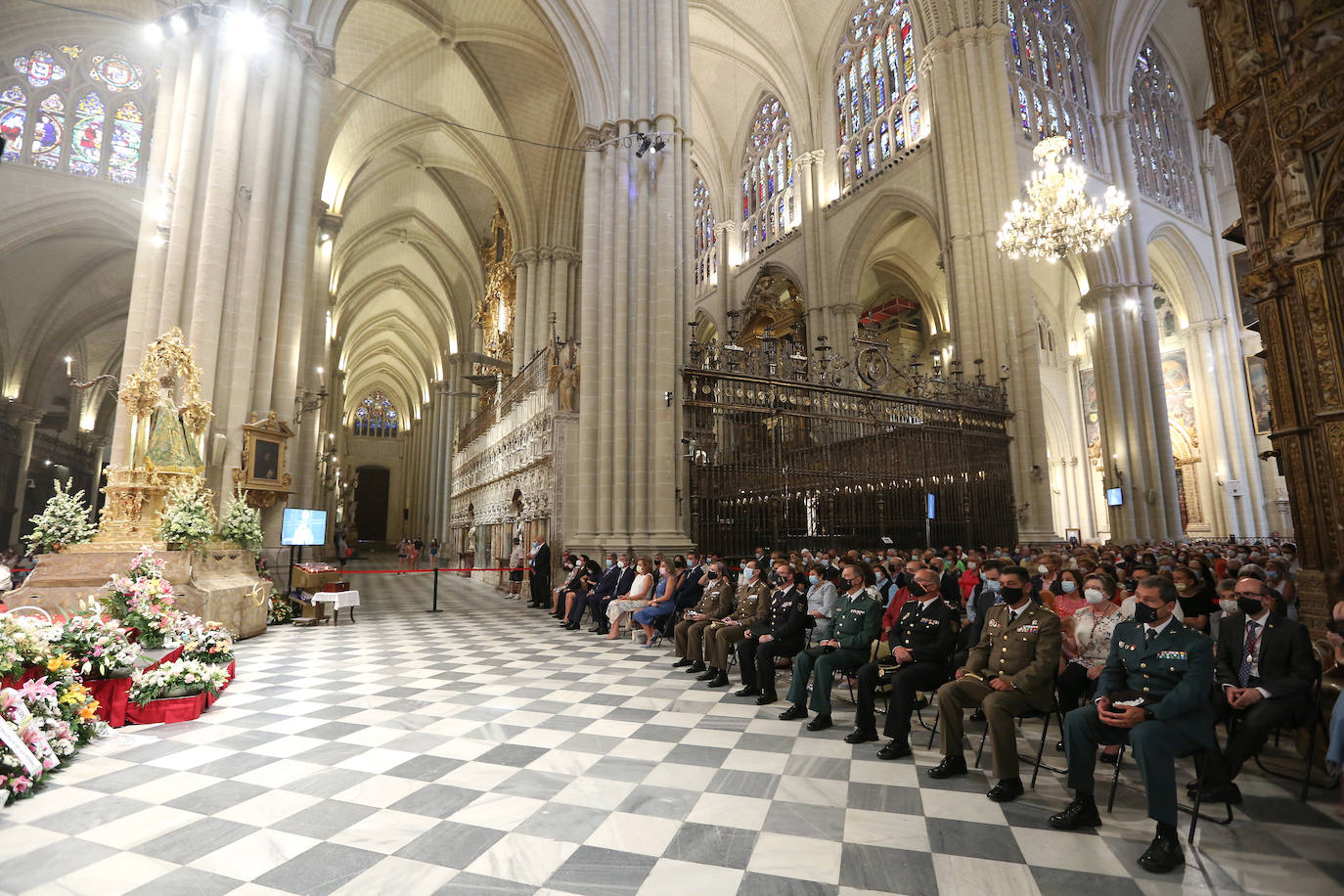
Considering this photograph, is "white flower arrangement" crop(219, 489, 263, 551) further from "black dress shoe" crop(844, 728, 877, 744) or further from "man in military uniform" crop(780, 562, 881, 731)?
"black dress shoe" crop(844, 728, 877, 744)

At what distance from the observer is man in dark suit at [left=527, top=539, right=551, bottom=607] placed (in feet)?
39.5

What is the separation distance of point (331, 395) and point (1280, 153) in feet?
111

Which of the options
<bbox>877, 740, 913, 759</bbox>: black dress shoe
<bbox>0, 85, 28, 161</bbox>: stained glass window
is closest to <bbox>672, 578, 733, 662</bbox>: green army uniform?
<bbox>877, 740, 913, 759</bbox>: black dress shoe

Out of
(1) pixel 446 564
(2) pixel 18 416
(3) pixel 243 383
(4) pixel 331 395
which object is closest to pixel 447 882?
(3) pixel 243 383

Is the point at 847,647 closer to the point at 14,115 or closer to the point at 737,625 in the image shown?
the point at 737,625

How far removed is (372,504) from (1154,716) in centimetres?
5044

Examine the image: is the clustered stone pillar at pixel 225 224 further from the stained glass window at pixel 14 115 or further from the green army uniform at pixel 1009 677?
the green army uniform at pixel 1009 677

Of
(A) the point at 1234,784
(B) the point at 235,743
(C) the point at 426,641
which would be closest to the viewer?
(A) the point at 1234,784

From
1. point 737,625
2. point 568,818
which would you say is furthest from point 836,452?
point 568,818

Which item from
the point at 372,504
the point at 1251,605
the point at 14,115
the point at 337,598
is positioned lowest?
the point at 337,598

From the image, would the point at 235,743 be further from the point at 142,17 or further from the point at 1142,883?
the point at 142,17

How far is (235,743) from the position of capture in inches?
163

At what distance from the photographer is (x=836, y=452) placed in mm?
13398

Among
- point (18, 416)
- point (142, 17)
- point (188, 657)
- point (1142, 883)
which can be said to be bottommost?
point (1142, 883)
